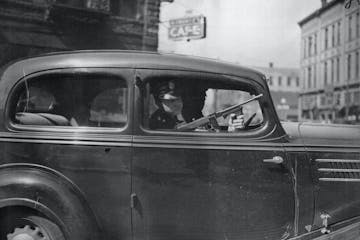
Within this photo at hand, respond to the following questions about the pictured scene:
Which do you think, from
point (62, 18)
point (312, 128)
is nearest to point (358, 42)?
point (62, 18)

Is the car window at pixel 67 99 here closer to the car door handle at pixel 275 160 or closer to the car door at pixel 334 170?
the car door handle at pixel 275 160

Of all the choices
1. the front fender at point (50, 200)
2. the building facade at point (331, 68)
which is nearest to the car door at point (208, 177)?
Answer: the front fender at point (50, 200)

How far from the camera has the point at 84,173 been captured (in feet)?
9.11

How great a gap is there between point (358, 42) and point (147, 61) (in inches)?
936

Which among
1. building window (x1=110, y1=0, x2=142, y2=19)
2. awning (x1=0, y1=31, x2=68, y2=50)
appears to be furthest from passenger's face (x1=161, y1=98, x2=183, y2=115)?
building window (x1=110, y1=0, x2=142, y2=19)

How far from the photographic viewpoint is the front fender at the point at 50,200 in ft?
8.84

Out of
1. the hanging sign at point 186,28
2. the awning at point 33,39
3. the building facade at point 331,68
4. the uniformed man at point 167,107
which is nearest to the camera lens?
the uniformed man at point 167,107

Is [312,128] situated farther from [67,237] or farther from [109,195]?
[67,237]

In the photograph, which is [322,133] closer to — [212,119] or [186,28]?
[212,119]

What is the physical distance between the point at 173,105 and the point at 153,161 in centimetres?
48

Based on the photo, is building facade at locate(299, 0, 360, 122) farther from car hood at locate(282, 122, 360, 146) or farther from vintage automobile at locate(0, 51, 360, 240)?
vintage automobile at locate(0, 51, 360, 240)

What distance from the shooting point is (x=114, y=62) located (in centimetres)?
291

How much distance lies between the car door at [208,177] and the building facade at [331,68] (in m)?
17.6

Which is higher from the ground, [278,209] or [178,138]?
[178,138]
